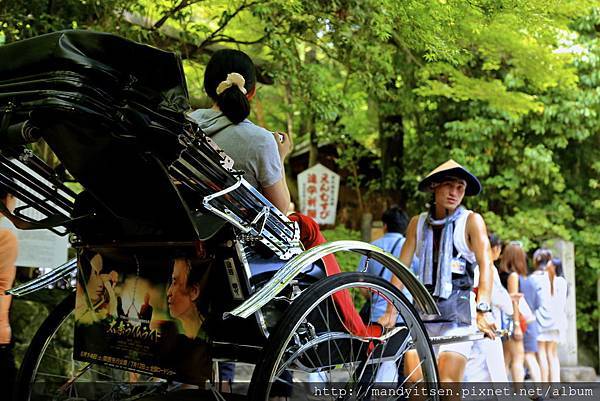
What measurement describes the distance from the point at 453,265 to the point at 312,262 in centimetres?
194

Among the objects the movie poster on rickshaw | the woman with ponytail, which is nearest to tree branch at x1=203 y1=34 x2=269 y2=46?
the woman with ponytail

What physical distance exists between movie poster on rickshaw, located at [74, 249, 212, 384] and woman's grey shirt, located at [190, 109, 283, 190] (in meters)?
0.54

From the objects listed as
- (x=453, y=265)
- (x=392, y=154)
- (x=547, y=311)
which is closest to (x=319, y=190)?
(x=392, y=154)

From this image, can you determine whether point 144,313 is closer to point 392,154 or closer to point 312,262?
point 312,262

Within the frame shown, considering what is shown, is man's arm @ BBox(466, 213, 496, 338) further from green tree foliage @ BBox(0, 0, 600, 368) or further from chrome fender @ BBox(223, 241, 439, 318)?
green tree foliage @ BBox(0, 0, 600, 368)

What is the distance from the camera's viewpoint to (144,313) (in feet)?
11.9

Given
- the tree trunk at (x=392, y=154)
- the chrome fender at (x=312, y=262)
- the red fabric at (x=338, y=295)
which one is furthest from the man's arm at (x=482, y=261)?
the tree trunk at (x=392, y=154)

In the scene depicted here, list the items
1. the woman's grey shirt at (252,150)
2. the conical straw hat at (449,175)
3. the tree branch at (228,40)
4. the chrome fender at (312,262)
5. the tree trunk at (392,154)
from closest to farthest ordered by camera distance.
A: the chrome fender at (312,262) → the woman's grey shirt at (252,150) → the conical straw hat at (449,175) → the tree branch at (228,40) → the tree trunk at (392,154)

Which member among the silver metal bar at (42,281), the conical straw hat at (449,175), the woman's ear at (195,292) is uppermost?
the conical straw hat at (449,175)

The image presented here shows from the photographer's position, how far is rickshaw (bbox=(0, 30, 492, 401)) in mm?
2904

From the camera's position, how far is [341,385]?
12.9 feet

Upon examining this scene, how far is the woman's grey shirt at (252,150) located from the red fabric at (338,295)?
34cm

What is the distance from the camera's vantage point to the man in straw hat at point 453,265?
507 centimetres

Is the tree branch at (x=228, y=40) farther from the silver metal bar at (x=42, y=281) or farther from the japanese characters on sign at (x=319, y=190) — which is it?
the japanese characters on sign at (x=319, y=190)
